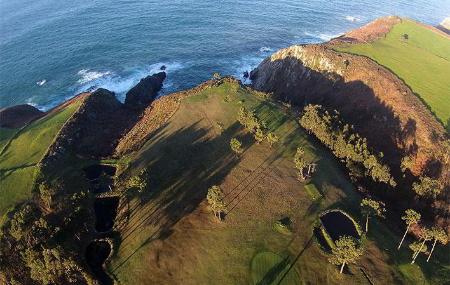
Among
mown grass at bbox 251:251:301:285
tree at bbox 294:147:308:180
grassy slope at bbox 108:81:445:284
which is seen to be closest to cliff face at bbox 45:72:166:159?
grassy slope at bbox 108:81:445:284

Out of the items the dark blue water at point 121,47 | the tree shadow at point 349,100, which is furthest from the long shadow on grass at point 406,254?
the dark blue water at point 121,47

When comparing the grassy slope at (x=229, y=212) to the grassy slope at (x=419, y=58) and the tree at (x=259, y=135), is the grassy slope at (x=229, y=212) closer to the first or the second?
the tree at (x=259, y=135)

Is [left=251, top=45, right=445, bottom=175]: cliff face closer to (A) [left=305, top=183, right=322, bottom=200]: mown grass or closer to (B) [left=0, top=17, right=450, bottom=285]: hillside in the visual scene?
(B) [left=0, top=17, right=450, bottom=285]: hillside

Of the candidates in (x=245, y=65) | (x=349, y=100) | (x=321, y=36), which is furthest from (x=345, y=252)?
(x=321, y=36)

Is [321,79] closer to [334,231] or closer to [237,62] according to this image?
[237,62]

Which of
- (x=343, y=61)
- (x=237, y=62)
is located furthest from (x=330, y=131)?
(x=237, y=62)

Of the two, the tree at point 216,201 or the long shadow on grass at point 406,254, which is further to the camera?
the tree at point 216,201
